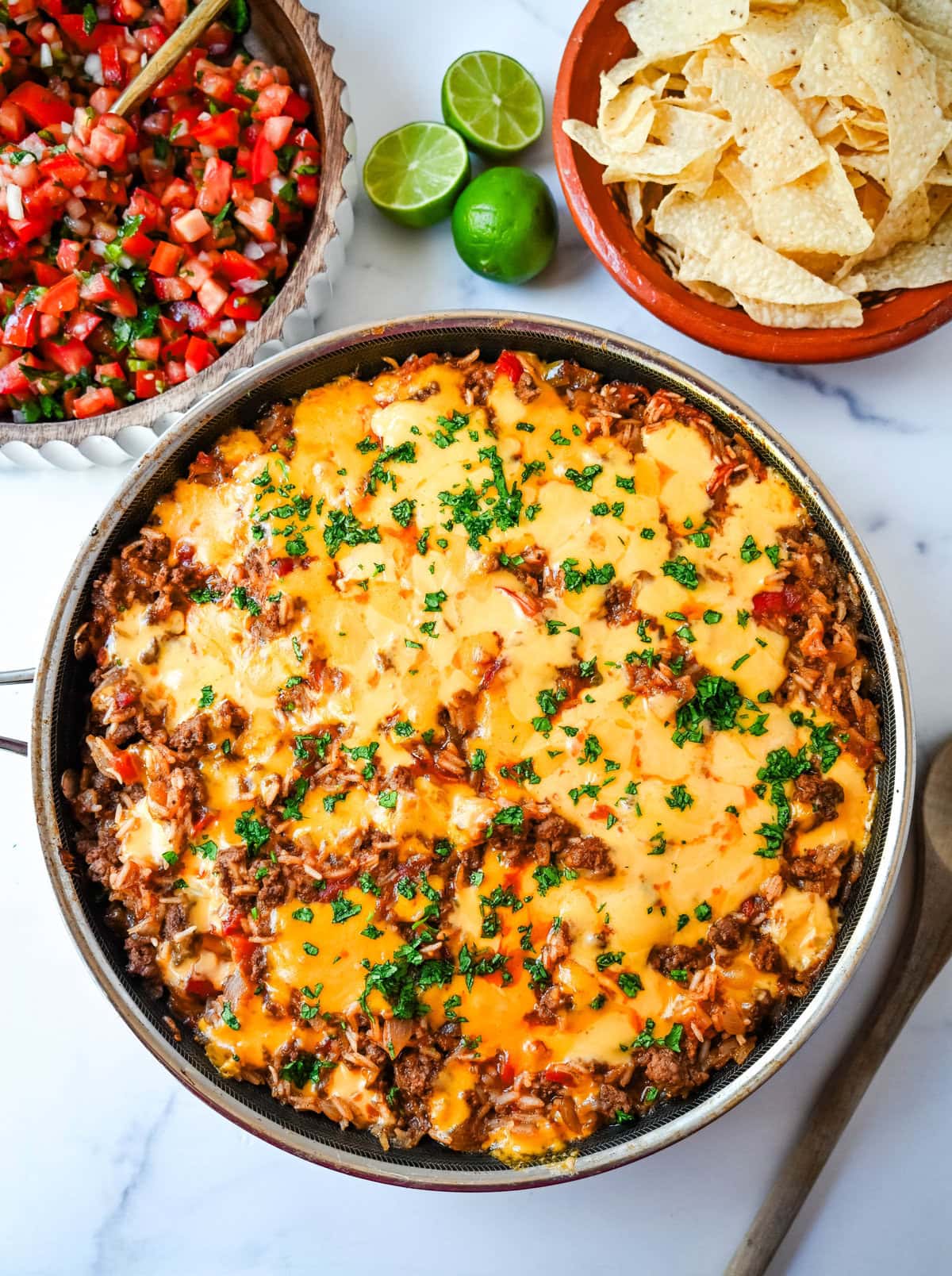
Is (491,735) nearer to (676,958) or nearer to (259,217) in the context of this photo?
(676,958)

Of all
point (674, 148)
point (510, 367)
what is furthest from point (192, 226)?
point (674, 148)

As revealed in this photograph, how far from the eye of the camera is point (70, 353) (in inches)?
132

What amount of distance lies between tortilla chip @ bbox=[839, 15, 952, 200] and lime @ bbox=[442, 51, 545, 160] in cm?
97

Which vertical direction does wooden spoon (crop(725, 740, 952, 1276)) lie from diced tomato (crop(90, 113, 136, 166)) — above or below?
below

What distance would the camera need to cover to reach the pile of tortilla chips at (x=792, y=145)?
305cm

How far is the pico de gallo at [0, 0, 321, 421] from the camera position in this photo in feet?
11.0

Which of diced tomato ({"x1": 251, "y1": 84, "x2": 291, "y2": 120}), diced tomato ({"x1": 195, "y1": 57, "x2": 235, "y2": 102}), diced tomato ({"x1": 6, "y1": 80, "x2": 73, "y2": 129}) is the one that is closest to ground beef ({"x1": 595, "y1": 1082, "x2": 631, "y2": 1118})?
diced tomato ({"x1": 251, "y1": 84, "x2": 291, "y2": 120})

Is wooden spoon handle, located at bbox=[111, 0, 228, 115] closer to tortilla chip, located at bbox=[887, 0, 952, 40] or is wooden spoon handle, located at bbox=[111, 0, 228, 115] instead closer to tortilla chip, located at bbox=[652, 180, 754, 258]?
tortilla chip, located at bbox=[652, 180, 754, 258]

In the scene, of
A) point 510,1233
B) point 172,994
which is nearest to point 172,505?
point 172,994

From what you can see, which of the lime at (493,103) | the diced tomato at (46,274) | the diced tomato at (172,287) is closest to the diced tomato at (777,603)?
the lime at (493,103)

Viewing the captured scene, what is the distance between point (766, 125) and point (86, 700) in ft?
8.23

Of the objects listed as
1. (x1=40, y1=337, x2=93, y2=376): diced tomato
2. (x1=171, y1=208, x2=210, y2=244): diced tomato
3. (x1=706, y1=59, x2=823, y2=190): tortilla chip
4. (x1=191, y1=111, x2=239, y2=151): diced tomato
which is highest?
(x1=706, y1=59, x2=823, y2=190): tortilla chip

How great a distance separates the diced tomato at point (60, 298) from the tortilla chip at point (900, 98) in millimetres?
2325

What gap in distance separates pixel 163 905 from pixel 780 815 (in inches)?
63.7
